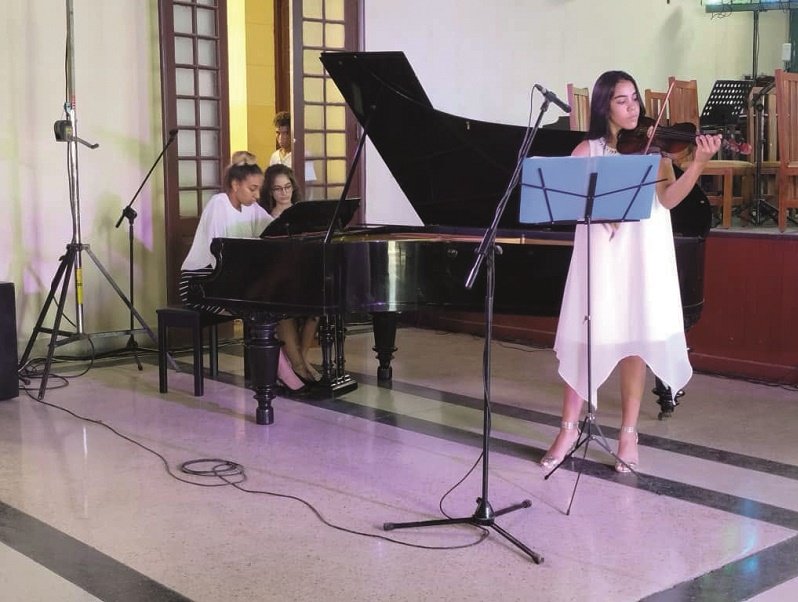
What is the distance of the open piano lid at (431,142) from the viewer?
13.3ft

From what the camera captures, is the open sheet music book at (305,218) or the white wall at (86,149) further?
the white wall at (86,149)

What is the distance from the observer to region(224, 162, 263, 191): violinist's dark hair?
16.3 ft

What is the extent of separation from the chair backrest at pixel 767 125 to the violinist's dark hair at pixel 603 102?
4.58m

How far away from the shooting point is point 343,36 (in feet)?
23.5

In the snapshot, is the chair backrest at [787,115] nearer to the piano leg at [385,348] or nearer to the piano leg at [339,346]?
the piano leg at [385,348]

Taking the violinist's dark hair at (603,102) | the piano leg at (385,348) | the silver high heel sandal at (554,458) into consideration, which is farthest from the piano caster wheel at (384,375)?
the violinist's dark hair at (603,102)

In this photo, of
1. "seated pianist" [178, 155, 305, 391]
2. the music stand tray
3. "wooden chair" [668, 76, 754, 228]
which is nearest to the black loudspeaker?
"seated pianist" [178, 155, 305, 391]

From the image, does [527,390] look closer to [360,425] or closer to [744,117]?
[360,425]

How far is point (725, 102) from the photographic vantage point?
788 cm

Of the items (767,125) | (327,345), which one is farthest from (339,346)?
(767,125)

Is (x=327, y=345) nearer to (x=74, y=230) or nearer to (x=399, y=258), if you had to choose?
(x=399, y=258)

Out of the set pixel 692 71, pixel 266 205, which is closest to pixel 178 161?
pixel 266 205

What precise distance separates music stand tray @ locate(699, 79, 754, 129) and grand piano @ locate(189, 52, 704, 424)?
3863mm

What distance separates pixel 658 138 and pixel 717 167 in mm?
4092
